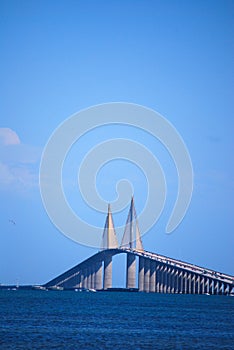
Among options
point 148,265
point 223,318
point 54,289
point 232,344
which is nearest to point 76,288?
point 54,289

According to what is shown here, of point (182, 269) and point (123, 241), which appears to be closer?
point (182, 269)

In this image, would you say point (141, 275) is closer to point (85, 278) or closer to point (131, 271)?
point (131, 271)

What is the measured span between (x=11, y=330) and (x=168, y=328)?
9.72 m

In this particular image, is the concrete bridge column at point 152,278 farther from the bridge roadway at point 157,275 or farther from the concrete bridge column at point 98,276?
the concrete bridge column at point 98,276

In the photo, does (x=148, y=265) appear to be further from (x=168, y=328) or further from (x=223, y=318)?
(x=168, y=328)

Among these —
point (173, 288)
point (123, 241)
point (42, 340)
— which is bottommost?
point (42, 340)

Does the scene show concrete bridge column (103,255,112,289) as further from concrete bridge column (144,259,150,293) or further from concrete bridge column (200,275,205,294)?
concrete bridge column (200,275,205,294)

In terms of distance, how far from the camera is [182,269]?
347ft

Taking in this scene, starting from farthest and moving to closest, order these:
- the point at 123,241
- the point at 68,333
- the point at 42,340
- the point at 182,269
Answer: the point at 123,241
the point at 182,269
the point at 68,333
the point at 42,340

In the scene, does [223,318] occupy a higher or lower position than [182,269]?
lower

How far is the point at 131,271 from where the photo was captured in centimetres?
11644

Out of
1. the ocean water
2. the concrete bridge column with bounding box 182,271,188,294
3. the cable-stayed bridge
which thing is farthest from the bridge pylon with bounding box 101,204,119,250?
the ocean water

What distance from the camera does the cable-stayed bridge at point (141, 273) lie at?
105 meters

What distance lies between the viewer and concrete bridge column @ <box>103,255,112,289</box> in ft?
401
